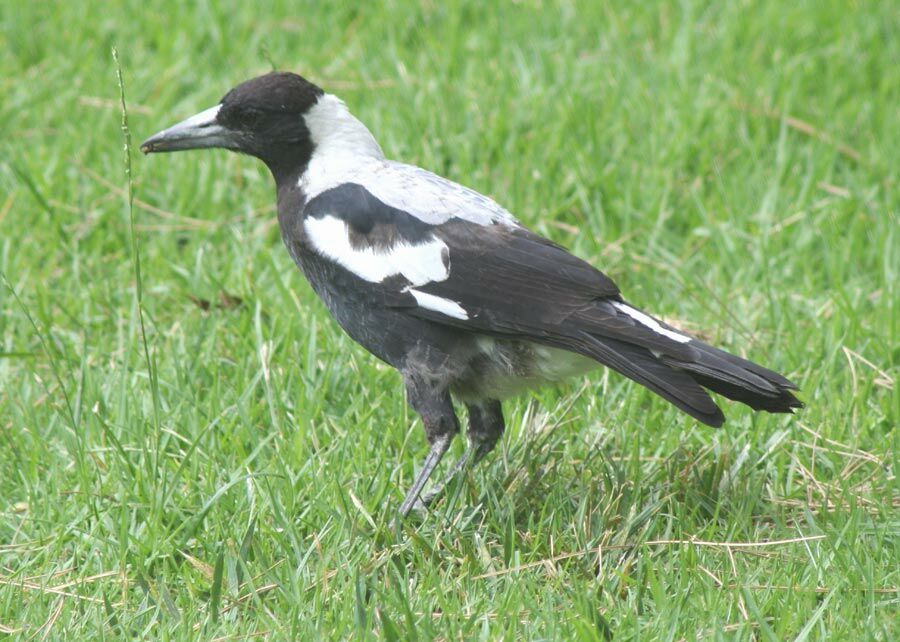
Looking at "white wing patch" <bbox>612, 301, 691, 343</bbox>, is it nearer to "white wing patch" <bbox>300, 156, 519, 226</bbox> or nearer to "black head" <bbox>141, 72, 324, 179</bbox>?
"white wing patch" <bbox>300, 156, 519, 226</bbox>

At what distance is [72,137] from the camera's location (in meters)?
5.21

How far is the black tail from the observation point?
9.77ft

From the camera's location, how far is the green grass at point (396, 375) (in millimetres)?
2926

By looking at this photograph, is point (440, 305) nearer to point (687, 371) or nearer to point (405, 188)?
point (405, 188)

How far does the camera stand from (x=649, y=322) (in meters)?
3.15

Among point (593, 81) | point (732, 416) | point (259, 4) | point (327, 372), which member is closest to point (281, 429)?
point (327, 372)

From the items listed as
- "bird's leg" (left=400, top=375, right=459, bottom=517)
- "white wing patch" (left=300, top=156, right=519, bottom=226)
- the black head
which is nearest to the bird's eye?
the black head

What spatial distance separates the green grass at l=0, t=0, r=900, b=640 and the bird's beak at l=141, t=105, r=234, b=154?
562 mm

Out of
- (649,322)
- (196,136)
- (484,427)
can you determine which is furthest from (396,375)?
(649,322)

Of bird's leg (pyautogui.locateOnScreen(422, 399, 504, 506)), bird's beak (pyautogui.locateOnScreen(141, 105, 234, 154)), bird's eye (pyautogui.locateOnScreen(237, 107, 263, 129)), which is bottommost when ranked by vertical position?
bird's leg (pyautogui.locateOnScreen(422, 399, 504, 506))

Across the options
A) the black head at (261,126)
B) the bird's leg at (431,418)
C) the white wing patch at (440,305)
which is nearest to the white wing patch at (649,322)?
the white wing patch at (440,305)

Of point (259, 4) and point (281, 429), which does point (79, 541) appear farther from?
point (259, 4)

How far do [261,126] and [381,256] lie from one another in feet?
2.04

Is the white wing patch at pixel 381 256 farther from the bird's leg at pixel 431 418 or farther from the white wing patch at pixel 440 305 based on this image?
the bird's leg at pixel 431 418
